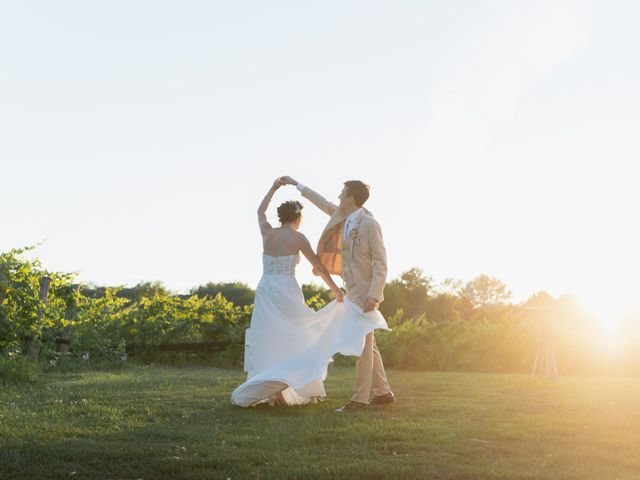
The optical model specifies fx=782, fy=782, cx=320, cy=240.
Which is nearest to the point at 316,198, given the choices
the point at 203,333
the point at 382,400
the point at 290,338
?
the point at 290,338

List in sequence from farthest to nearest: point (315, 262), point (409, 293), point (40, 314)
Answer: point (409, 293)
point (40, 314)
point (315, 262)

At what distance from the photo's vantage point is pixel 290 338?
316 inches

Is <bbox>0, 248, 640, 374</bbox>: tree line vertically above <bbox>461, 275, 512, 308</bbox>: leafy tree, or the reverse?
<bbox>461, 275, 512, 308</bbox>: leafy tree

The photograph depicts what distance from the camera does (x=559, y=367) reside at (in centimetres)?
1377

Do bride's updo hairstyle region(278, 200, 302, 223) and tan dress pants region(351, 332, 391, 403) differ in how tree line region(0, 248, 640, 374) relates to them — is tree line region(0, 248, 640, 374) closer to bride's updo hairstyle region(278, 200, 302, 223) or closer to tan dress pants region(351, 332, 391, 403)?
tan dress pants region(351, 332, 391, 403)

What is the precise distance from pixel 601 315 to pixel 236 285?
19.1 meters

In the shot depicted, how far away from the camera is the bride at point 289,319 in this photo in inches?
306

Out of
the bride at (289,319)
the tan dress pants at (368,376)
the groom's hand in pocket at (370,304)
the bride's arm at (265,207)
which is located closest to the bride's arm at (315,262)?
the bride at (289,319)

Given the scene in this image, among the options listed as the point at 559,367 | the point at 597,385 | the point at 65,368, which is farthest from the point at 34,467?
the point at 559,367

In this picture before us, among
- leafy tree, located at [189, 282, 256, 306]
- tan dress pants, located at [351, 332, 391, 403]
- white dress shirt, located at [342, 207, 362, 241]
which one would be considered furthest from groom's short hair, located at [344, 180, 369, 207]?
leafy tree, located at [189, 282, 256, 306]

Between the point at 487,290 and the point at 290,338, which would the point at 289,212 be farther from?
the point at 487,290

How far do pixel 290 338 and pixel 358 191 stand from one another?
166 cm

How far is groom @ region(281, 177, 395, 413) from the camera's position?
7598 millimetres

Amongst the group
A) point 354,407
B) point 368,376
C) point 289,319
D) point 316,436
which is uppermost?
point 289,319
